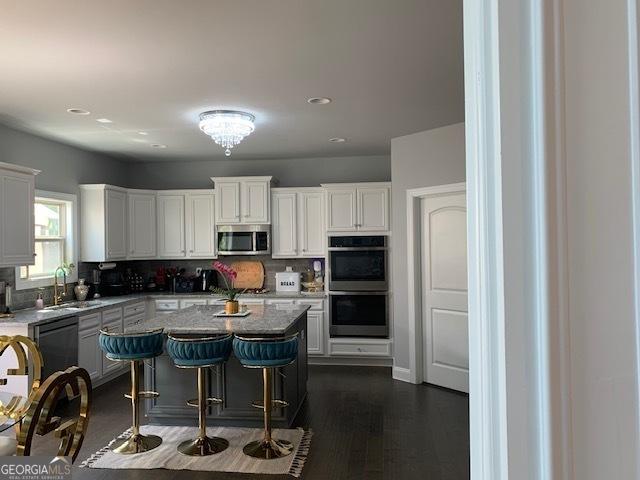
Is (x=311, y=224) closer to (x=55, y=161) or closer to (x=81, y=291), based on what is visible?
(x=81, y=291)

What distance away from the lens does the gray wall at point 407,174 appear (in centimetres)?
510

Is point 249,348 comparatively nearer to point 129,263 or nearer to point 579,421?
point 579,421

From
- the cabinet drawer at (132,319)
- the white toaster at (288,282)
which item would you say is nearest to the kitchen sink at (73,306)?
the cabinet drawer at (132,319)

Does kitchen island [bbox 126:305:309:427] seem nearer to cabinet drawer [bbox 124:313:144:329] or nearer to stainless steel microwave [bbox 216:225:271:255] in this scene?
cabinet drawer [bbox 124:313:144:329]

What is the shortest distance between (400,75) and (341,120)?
1349 mm

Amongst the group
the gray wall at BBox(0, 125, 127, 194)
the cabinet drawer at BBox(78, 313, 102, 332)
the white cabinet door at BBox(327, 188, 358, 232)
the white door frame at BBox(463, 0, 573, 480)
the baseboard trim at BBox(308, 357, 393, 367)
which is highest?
the gray wall at BBox(0, 125, 127, 194)

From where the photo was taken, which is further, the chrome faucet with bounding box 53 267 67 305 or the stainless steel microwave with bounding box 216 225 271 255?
the stainless steel microwave with bounding box 216 225 271 255

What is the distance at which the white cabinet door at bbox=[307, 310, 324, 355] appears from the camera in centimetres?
631

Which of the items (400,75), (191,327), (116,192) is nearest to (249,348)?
(191,327)

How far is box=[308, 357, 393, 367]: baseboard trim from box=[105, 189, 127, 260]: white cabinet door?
2.90 metres

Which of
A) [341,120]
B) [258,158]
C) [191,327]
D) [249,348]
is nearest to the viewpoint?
[249,348]

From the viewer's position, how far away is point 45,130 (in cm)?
516

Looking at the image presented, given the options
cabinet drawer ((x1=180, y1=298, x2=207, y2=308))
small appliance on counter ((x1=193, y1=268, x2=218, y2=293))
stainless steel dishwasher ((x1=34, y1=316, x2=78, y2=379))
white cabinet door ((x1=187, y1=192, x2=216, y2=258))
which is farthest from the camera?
small appliance on counter ((x1=193, y1=268, x2=218, y2=293))
